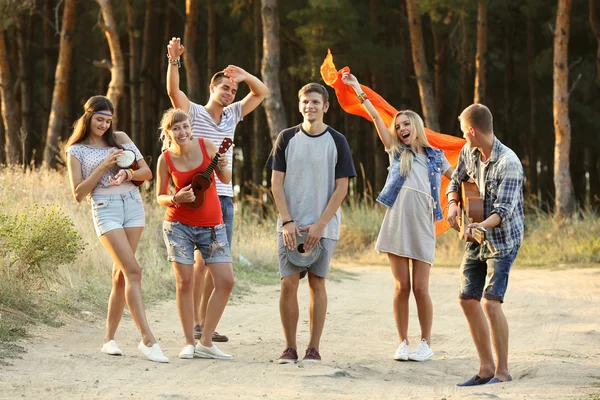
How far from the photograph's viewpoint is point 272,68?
2183cm

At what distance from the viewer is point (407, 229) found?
846 cm

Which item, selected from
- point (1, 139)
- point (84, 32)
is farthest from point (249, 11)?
point (1, 139)

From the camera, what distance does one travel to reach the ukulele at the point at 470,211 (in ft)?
23.4

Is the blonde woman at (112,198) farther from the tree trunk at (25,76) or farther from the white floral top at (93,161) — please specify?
the tree trunk at (25,76)

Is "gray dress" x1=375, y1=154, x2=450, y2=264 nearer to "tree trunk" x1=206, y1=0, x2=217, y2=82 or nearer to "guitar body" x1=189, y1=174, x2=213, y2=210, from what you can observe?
"guitar body" x1=189, y1=174, x2=213, y2=210

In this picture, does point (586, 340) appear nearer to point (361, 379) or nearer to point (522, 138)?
point (361, 379)

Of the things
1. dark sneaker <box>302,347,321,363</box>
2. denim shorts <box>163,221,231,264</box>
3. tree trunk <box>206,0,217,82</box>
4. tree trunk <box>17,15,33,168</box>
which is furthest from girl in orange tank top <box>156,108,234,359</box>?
tree trunk <box>17,15,33,168</box>

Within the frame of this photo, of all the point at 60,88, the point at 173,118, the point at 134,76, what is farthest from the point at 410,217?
the point at 134,76

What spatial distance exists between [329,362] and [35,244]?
375 cm

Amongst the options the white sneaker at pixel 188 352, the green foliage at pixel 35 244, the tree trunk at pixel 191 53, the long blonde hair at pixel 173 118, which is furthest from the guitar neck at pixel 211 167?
the tree trunk at pixel 191 53

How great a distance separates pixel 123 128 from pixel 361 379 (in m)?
27.7

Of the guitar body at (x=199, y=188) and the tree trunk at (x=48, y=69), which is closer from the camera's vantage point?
the guitar body at (x=199, y=188)

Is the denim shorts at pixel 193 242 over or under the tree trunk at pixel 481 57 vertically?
under

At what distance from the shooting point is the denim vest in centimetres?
854
